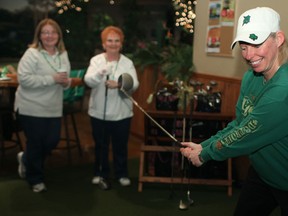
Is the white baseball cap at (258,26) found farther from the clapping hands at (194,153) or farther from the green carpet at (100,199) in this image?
the green carpet at (100,199)

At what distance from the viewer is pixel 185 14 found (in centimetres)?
504

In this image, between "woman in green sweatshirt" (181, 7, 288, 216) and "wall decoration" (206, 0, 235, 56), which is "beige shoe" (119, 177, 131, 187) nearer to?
"wall decoration" (206, 0, 235, 56)

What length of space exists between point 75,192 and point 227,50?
2083 millimetres

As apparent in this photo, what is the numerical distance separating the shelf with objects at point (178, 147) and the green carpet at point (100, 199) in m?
0.12

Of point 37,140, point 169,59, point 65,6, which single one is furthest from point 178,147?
point 65,6

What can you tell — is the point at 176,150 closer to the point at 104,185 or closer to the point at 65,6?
the point at 104,185

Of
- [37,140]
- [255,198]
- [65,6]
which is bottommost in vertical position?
[37,140]

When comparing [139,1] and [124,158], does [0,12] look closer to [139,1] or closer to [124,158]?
[139,1]

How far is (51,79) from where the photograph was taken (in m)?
3.38

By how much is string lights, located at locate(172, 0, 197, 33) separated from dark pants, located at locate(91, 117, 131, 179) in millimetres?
1818

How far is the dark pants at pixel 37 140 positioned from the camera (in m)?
3.44

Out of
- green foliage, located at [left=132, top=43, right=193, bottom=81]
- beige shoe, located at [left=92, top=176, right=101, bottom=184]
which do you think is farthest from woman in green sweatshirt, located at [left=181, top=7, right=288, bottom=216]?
green foliage, located at [left=132, top=43, right=193, bottom=81]

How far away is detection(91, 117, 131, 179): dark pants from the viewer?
3.63 metres

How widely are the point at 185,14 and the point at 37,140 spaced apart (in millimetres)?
2598
